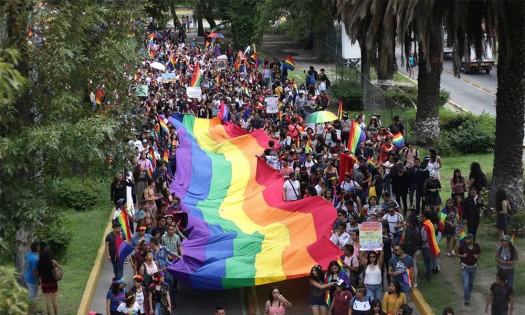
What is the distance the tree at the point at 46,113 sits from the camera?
14.3 m

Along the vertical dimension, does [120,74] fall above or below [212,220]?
above

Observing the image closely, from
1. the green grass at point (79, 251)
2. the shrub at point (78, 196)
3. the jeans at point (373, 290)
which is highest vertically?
the jeans at point (373, 290)

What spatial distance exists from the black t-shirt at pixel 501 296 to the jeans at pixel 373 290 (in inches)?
80.5

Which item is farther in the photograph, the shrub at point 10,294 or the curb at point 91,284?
the curb at point 91,284

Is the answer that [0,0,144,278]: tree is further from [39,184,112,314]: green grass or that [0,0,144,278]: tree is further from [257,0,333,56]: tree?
[257,0,333,56]: tree

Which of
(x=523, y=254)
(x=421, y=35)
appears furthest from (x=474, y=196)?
(x=421, y=35)

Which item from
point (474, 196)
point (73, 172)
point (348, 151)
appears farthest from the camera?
point (348, 151)

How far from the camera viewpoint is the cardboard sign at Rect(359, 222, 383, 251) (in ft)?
54.8

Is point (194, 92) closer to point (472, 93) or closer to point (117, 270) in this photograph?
point (472, 93)

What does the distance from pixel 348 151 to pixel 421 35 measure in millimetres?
3495

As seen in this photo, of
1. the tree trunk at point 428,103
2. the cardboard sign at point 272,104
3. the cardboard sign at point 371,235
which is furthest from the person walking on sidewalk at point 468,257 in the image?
the cardboard sign at point 272,104

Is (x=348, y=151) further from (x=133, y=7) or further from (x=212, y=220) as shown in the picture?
(x=133, y=7)

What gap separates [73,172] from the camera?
53.7 feet

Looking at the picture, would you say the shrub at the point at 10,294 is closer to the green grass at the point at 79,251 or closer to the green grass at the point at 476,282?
the green grass at the point at 79,251
